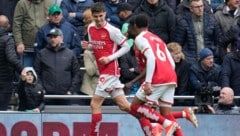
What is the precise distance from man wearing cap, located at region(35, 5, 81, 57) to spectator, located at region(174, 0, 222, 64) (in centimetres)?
182

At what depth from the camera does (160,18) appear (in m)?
19.3

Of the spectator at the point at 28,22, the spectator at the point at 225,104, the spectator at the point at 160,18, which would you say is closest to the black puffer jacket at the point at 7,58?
the spectator at the point at 28,22

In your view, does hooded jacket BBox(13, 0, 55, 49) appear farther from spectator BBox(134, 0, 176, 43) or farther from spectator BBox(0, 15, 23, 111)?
spectator BBox(134, 0, 176, 43)

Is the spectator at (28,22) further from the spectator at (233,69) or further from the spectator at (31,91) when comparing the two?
the spectator at (233,69)

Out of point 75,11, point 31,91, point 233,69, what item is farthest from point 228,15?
point 31,91

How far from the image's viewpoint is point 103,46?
17.0 m

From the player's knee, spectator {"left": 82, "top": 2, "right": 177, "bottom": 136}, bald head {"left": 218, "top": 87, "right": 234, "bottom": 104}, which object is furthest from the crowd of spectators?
the player's knee

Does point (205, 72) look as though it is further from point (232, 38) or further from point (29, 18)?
point (29, 18)

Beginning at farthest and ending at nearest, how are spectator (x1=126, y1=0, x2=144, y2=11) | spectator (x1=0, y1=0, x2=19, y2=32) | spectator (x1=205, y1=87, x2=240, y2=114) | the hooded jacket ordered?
spectator (x1=0, y1=0, x2=19, y2=32) → spectator (x1=126, y1=0, x2=144, y2=11) → the hooded jacket → spectator (x1=205, y1=87, x2=240, y2=114)

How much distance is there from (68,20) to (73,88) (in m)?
1.68

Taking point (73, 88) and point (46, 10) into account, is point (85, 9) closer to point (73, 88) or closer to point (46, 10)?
point (46, 10)

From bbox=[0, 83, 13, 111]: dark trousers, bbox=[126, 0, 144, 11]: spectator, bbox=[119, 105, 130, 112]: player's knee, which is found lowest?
bbox=[0, 83, 13, 111]: dark trousers

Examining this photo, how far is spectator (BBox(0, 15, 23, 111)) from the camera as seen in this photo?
18203mm

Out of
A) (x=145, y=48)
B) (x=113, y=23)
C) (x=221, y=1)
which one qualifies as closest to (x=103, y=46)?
(x=145, y=48)
